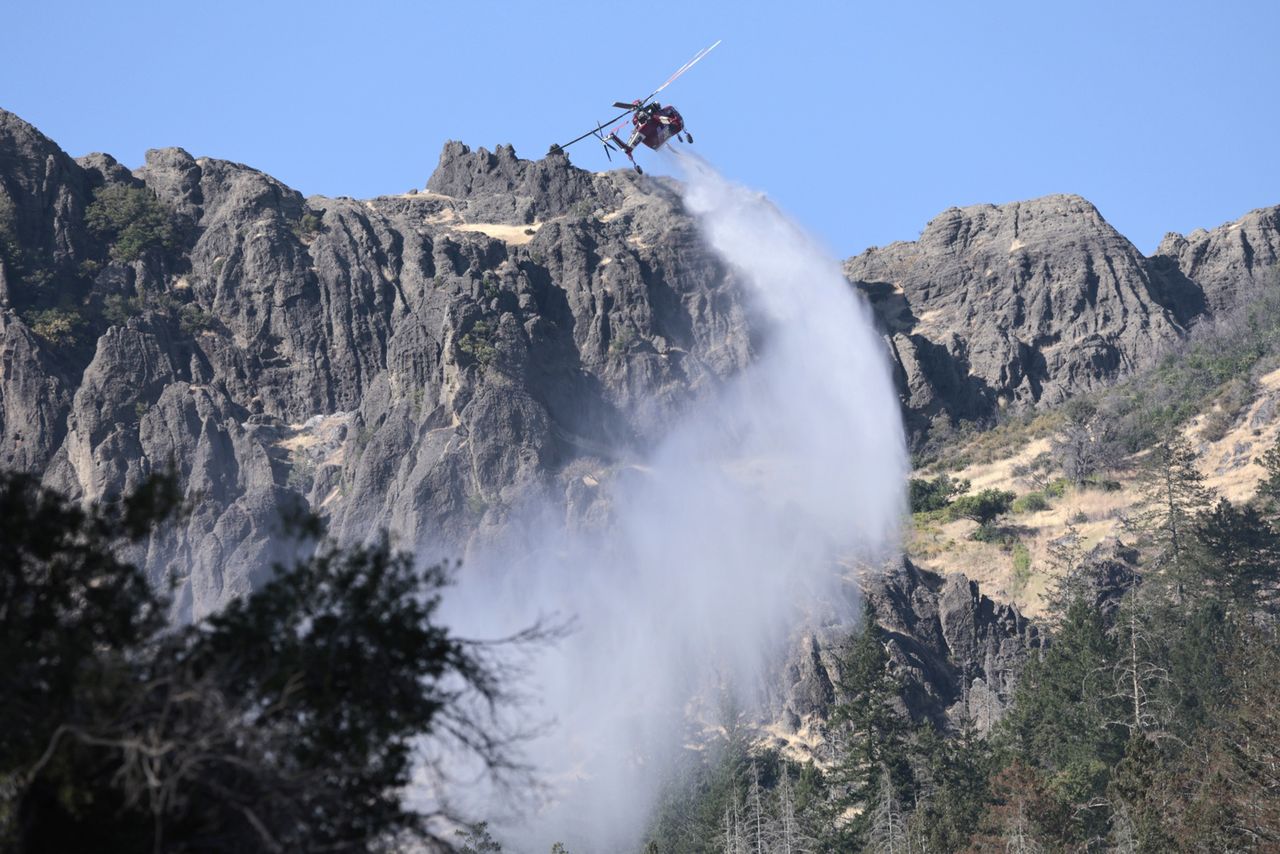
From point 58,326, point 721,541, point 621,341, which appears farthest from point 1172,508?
point 58,326

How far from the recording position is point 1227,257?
140 metres

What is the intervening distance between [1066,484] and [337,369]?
152ft

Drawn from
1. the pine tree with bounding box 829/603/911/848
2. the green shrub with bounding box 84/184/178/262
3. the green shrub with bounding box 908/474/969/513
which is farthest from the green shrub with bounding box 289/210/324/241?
the pine tree with bounding box 829/603/911/848

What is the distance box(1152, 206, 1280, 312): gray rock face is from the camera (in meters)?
137

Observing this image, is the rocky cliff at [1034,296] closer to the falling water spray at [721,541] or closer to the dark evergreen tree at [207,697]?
the falling water spray at [721,541]

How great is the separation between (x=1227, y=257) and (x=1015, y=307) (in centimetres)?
2044

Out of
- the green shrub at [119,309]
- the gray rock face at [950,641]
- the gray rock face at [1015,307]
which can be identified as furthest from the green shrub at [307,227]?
the gray rock face at [950,641]

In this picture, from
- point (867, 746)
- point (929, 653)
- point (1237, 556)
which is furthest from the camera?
point (929, 653)

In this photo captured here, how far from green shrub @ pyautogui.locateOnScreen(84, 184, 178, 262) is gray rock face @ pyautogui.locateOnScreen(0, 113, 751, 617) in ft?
2.43

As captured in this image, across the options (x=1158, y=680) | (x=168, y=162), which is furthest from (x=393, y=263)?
(x=1158, y=680)

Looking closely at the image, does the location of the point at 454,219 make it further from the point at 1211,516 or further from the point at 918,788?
the point at 918,788

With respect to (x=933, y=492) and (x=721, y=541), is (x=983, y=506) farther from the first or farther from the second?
(x=721, y=541)

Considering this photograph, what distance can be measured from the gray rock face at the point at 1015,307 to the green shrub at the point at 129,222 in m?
51.3

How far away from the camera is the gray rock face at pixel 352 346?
10050 cm
